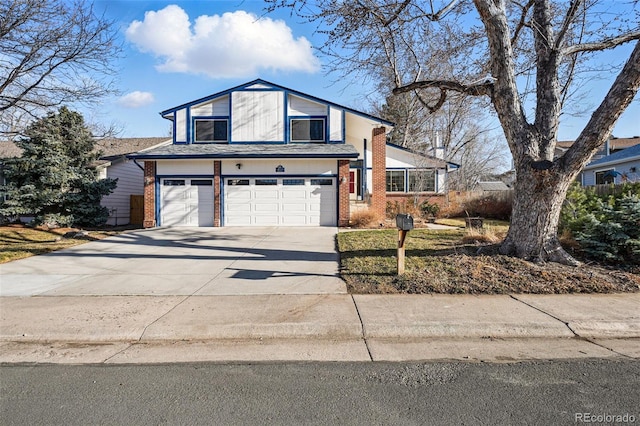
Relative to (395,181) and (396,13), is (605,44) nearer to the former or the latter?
(396,13)

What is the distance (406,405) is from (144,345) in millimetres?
3303

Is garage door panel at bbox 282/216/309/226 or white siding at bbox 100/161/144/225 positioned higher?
white siding at bbox 100/161/144/225

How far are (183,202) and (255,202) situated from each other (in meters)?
3.55

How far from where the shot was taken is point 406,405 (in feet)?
10.3

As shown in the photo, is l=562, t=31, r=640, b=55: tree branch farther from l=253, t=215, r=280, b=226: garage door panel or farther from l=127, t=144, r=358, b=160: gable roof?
l=253, t=215, r=280, b=226: garage door panel

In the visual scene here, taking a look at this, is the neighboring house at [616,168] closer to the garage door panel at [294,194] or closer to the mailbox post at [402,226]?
the garage door panel at [294,194]

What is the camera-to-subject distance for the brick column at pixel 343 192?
650 inches

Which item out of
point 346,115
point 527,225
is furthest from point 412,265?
point 346,115

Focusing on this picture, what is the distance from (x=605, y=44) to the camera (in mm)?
7543

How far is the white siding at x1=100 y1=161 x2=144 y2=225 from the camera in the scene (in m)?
21.0

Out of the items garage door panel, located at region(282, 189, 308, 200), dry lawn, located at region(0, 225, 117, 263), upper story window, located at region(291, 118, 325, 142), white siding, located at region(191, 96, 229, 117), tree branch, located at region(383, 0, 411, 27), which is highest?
white siding, located at region(191, 96, 229, 117)

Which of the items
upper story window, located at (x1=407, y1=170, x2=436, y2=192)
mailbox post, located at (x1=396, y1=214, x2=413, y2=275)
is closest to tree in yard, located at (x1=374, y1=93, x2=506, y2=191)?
upper story window, located at (x1=407, y1=170, x2=436, y2=192)

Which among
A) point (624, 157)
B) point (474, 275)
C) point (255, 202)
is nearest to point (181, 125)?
point (255, 202)

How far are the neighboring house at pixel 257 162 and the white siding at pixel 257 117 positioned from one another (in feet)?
0.17
